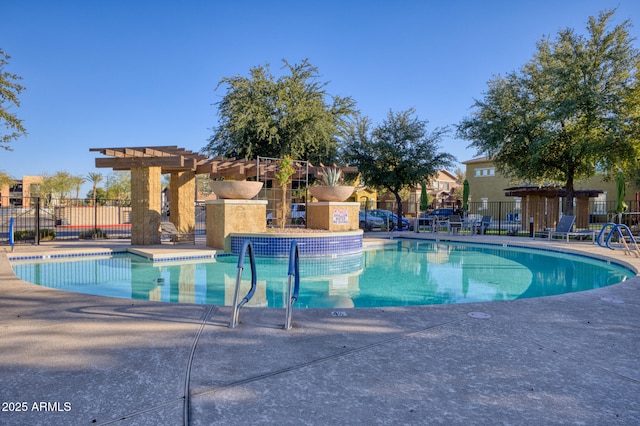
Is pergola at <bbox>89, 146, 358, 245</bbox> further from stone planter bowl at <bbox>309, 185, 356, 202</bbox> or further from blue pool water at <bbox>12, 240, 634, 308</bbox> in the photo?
stone planter bowl at <bbox>309, 185, 356, 202</bbox>

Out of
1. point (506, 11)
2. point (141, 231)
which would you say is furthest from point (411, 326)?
point (506, 11)

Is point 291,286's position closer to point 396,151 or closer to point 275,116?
point 275,116

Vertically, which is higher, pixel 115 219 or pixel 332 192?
pixel 332 192

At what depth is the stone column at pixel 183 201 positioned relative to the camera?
1529 cm

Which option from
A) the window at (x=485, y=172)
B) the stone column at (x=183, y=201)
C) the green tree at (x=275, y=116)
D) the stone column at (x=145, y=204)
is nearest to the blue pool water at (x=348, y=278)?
the stone column at (x=145, y=204)

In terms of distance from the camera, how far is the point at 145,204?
1302cm

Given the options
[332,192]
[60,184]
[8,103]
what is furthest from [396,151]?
[60,184]

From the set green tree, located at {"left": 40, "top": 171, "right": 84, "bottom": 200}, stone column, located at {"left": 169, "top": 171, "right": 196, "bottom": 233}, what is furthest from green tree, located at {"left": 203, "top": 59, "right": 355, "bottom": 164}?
green tree, located at {"left": 40, "top": 171, "right": 84, "bottom": 200}

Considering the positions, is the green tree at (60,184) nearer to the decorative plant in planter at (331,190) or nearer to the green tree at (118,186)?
the green tree at (118,186)

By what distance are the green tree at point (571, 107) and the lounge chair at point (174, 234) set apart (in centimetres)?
1368

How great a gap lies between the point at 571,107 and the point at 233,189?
13.1m

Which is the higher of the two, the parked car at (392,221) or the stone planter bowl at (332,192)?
the stone planter bowl at (332,192)

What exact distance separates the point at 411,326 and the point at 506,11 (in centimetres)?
1287

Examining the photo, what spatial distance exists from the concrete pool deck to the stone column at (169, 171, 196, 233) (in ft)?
35.4
